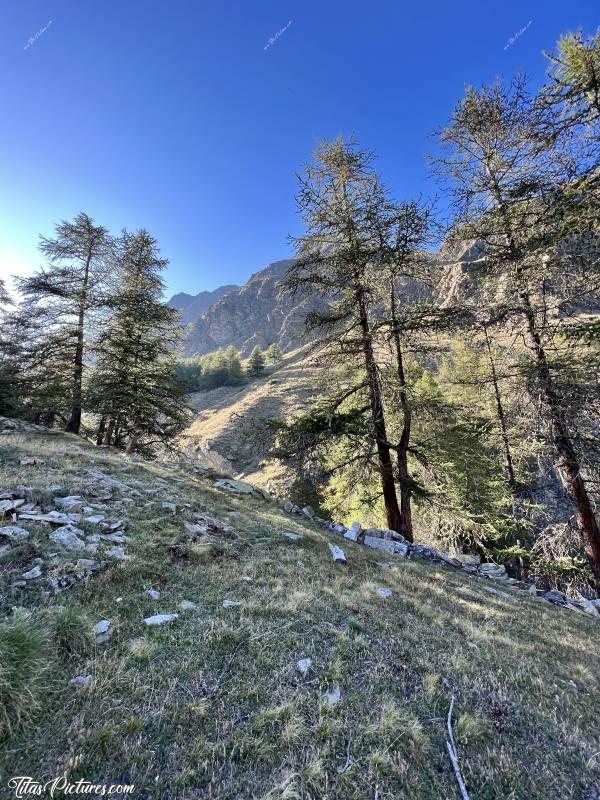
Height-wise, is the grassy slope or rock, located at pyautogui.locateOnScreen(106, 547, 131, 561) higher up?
rock, located at pyautogui.locateOnScreen(106, 547, 131, 561)

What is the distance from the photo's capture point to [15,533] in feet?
15.7

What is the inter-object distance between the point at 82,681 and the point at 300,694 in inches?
74.6

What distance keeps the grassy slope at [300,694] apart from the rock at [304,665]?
0.23 ft

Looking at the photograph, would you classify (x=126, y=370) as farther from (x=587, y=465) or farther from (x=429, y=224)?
(x=587, y=465)

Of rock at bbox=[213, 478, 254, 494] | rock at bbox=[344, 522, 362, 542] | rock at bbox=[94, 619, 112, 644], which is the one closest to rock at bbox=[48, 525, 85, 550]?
rock at bbox=[94, 619, 112, 644]

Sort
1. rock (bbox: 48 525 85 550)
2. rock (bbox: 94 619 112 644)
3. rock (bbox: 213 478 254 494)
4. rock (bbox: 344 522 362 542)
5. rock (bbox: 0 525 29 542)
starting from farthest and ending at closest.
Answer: rock (bbox: 213 478 254 494) → rock (bbox: 344 522 362 542) → rock (bbox: 48 525 85 550) → rock (bbox: 0 525 29 542) → rock (bbox: 94 619 112 644)

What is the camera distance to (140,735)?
249 centimetres

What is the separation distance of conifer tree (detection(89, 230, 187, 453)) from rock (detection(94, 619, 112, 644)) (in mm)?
12889

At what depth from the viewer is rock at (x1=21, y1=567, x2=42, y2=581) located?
4.00 meters

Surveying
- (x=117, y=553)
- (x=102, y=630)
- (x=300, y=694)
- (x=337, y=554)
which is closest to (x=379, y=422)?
(x=337, y=554)

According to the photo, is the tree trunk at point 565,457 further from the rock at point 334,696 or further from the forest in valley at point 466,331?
the rock at point 334,696

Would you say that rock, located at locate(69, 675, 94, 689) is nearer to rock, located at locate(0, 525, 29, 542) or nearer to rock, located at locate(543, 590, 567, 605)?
rock, located at locate(0, 525, 29, 542)

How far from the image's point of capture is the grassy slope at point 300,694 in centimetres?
235

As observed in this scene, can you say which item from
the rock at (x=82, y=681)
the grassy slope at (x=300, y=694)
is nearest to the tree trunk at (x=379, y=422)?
the grassy slope at (x=300, y=694)
